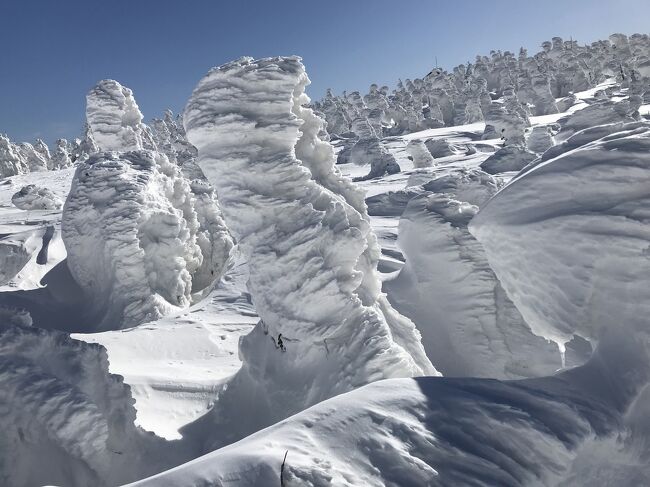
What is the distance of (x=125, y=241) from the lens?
1195 centimetres

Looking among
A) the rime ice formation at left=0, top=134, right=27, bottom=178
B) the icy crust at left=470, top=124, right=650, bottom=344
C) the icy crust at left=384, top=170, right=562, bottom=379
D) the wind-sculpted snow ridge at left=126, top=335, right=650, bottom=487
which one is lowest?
the icy crust at left=384, top=170, right=562, bottom=379

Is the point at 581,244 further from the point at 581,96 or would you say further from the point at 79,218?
the point at 581,96

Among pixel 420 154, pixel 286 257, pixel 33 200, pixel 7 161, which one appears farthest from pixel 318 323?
pixel 7 161

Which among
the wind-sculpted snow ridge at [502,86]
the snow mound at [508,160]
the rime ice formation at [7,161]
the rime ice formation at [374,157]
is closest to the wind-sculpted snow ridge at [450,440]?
the snow mound at [508,160]

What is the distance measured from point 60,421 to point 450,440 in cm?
385

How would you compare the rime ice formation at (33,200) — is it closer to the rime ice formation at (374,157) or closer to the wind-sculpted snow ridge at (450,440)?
the rime ice formation at (374,157)

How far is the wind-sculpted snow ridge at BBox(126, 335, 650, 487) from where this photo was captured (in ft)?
8.22

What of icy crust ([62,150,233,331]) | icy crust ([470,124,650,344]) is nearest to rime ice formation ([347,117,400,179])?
icy crust ([62,150,233,331])

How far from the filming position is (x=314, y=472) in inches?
96.7

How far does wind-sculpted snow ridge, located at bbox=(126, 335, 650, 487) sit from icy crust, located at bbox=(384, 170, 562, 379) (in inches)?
182

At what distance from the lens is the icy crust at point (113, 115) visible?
67.9ft

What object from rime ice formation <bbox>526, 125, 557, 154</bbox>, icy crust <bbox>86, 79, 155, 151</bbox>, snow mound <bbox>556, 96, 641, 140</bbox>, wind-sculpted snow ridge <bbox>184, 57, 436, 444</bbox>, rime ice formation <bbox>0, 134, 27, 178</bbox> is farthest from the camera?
rime ice formation <bbox>0, 134, 27, 178</bbox>

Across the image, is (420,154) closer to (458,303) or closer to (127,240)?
(127,240)

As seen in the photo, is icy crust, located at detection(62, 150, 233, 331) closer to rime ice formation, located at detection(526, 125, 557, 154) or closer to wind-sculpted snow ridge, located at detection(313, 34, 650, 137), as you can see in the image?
rime ice formation, located at detection(526, 125, 557, 154)
